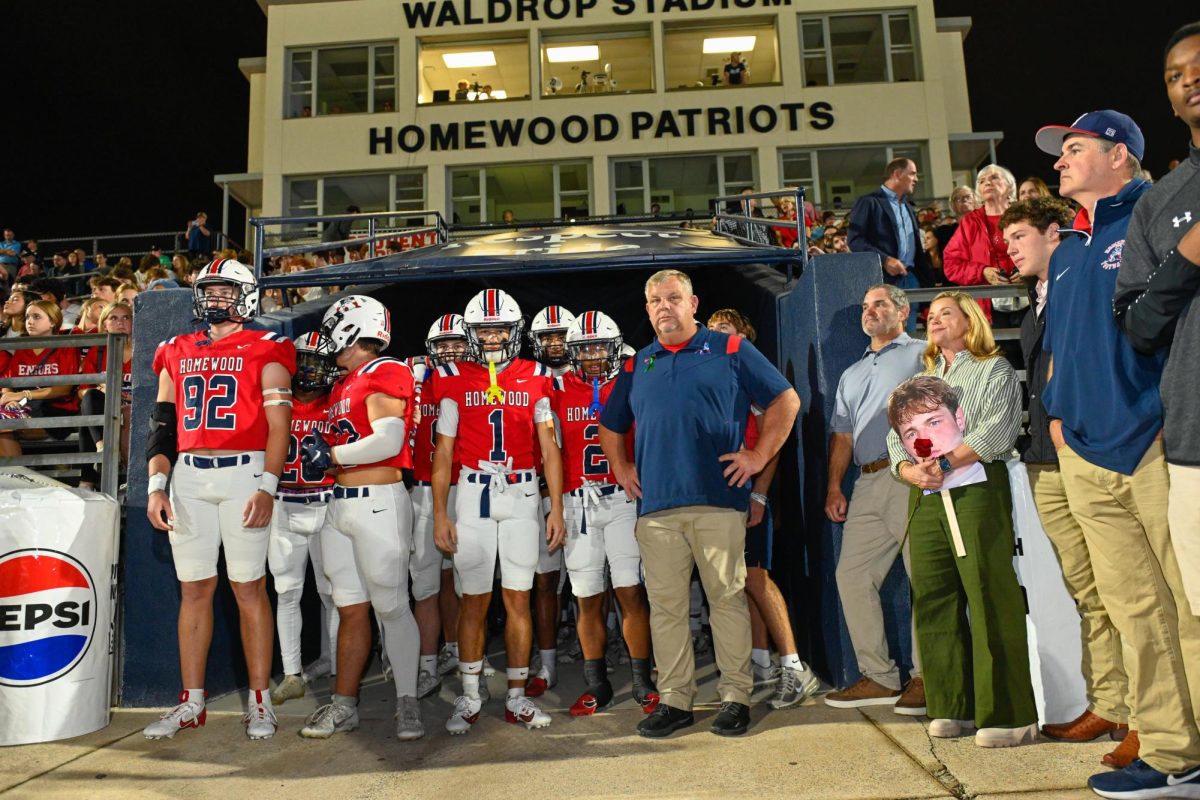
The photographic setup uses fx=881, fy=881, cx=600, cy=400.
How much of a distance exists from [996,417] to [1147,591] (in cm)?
100

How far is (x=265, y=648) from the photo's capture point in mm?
4633

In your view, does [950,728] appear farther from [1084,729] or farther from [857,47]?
[857,47]

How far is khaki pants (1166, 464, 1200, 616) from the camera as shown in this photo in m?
2.71

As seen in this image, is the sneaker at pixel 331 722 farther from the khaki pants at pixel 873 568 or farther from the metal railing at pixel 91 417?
the khaki pants at pixel 873 568

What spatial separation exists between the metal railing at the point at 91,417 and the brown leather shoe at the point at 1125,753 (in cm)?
521

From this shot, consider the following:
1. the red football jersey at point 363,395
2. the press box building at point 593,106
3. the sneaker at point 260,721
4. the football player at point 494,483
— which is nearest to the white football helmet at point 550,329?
the football player at point 494,483

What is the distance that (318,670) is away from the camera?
5875 mm

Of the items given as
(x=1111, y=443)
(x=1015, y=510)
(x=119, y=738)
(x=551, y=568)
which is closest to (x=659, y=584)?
(x=551, y=568)

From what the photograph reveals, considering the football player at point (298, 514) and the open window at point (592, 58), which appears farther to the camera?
the open window at point (592, 58)

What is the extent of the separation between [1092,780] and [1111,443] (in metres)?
1.23

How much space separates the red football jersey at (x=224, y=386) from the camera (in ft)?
15.1

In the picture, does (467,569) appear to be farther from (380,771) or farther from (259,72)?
(259,72)

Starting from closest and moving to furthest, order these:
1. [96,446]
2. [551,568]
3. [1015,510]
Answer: [1015,510] → [551,568] → [96,446]

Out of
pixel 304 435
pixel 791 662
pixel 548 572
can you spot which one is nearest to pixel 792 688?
pixel 791 662
